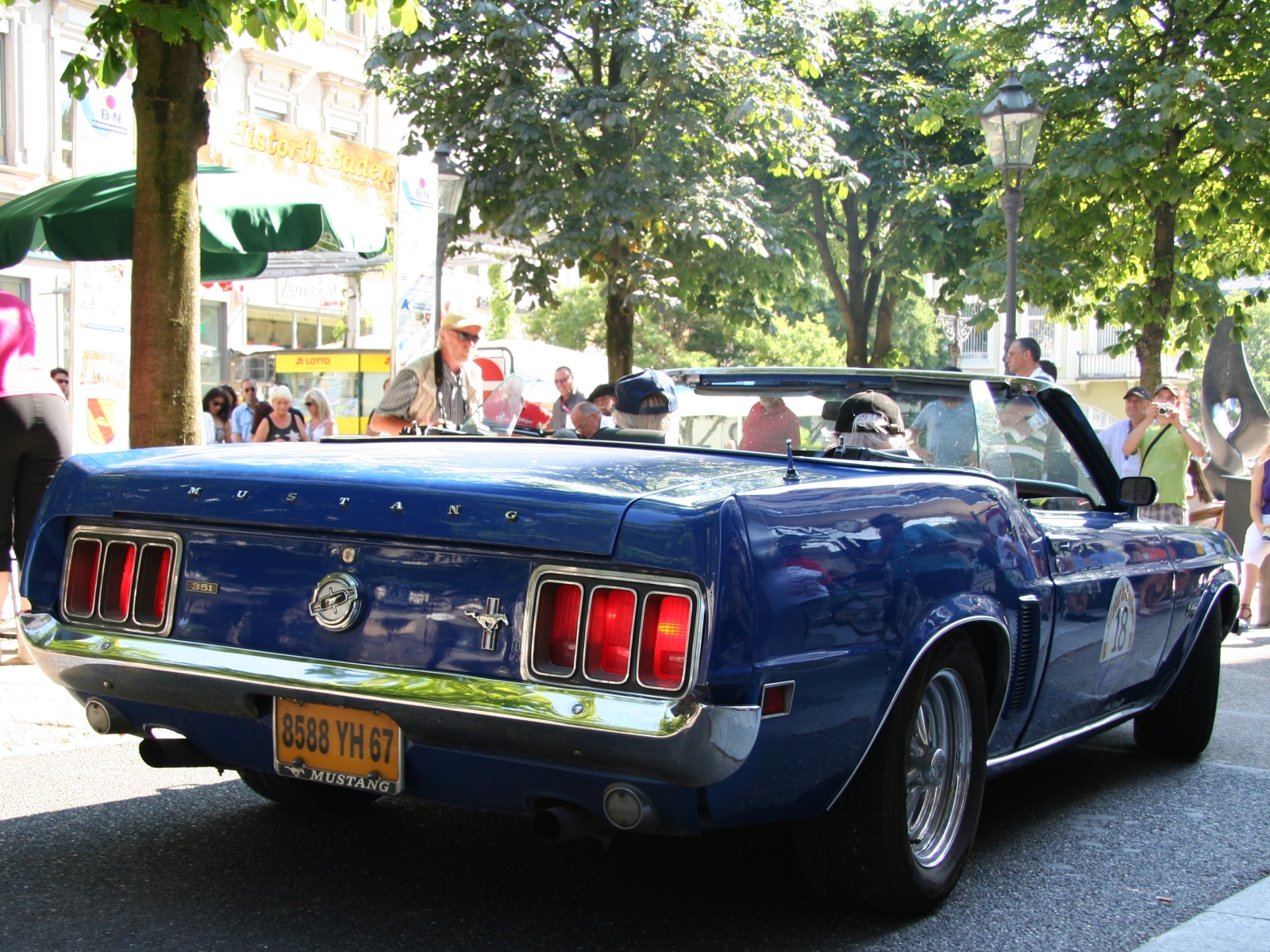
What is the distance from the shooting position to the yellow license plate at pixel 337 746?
2947 millimetres

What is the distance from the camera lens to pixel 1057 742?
425 centimetres

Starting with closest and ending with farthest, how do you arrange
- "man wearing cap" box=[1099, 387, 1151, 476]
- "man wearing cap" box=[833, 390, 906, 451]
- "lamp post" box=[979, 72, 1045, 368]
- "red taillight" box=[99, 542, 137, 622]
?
"red taillight" box=[99, 542, 137, 622] < "man wearing cap" box=[833, 390, 906, 451] < "man wearing cap" box=[1099, 387, 1151, 476] < "lamp post" box=[979, 72, 1045, 368]

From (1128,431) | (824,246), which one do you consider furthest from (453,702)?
(824,246)

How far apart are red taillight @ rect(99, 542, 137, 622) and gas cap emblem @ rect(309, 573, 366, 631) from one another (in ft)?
1.93

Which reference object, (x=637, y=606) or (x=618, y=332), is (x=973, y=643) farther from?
(x=618, y=332)

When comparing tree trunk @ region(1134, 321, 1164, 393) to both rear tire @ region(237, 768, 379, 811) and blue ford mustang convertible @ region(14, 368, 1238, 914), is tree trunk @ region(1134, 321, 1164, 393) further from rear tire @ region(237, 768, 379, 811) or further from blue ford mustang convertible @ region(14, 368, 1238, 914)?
rear tire @ region(237, 768, 379, 811)

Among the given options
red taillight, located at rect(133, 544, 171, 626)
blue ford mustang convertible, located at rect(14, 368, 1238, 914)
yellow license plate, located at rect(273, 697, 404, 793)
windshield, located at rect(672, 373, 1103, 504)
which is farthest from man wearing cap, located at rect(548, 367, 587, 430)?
yellow license plate, located at rect(273, 697, 404, 793)

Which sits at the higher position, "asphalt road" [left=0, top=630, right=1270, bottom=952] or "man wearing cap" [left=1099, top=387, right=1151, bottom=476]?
"man wearing cap" [left=1099, top=387, right=1151, bottom=476]

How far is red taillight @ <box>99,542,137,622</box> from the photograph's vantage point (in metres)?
3.32

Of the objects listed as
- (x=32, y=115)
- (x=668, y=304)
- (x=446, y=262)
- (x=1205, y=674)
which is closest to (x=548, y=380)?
(x=446, y=262)

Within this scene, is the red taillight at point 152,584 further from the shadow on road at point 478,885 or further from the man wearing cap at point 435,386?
the man wearing cap at point 435,386

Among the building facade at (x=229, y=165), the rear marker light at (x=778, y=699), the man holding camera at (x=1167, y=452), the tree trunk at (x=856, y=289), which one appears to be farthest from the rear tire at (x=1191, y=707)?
the tree trunk at (x=856, y=289)

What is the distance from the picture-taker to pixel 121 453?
351cm

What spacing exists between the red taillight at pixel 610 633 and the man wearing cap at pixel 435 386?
3.84 m
